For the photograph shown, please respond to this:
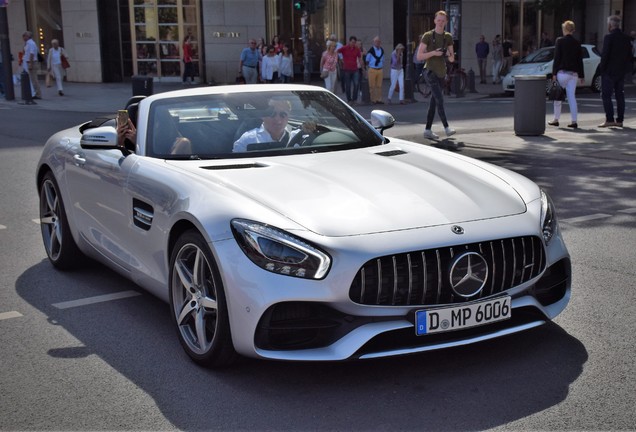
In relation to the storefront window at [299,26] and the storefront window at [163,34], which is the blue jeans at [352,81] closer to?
the storefront window at [299,26]

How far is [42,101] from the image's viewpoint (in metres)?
28.2

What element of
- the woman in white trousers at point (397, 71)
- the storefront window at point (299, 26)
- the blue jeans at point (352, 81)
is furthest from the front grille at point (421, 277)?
the storefront window at point (299, 26)

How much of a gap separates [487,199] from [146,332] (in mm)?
2117

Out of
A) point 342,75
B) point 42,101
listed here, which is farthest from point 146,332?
point 42,101

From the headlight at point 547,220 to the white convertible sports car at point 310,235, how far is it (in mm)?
12

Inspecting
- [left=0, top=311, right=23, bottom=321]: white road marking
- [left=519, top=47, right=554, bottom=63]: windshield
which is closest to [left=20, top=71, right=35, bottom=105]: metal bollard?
[left=519, top=47, right=554, bottom=63]: windshield

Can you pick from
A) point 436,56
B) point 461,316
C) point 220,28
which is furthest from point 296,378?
point 220,28

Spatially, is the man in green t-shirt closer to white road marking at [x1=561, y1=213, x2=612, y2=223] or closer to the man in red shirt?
white road marking at [x1=561, y1=213, x2=612, y2=223]

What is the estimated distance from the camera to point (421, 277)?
4.27 metres

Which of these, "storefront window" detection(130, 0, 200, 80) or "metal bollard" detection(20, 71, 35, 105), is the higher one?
"storefront window" detection(130, 0, 200, 80)

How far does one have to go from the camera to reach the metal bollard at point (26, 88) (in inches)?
1049

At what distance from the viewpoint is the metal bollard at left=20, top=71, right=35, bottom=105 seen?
2664cm

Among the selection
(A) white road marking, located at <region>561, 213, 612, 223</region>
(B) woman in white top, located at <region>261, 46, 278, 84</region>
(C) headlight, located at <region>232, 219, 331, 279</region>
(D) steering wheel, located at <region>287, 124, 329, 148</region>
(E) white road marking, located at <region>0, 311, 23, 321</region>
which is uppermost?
(B) woman in white top, located at <region>261, 46, 278, 84</region>

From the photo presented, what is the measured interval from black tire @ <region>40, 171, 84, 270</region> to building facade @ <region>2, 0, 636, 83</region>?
95.4ft
